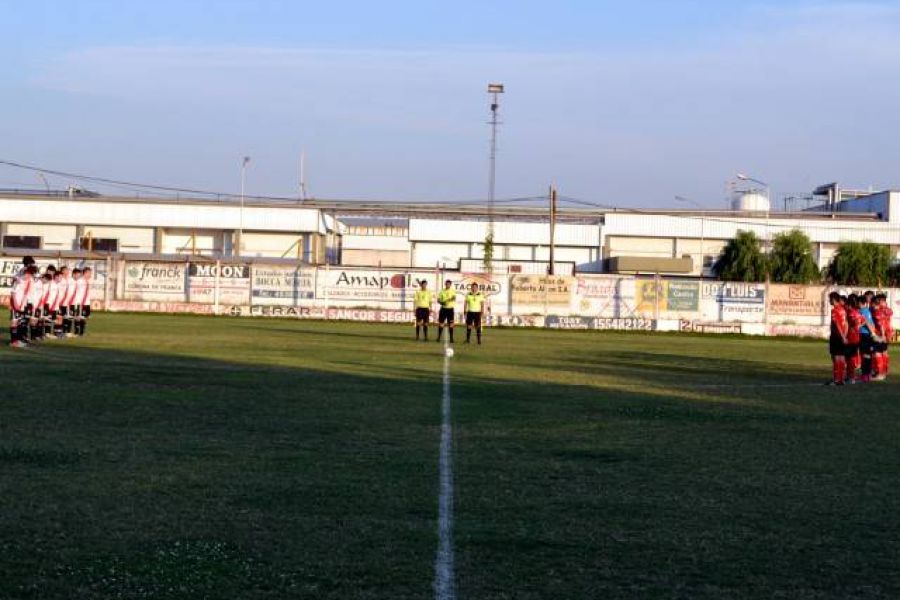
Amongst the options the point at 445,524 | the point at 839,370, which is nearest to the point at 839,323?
the point at 839,370

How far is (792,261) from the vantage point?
86.5 meters

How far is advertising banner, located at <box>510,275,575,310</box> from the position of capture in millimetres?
55969

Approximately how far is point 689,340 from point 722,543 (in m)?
40.0

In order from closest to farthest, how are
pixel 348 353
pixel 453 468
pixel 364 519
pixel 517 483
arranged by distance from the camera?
pixel 364 519
pixel 517 483
pixel 453 468
pixel 348 353

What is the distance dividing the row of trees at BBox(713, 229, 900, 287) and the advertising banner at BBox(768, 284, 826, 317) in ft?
93.1

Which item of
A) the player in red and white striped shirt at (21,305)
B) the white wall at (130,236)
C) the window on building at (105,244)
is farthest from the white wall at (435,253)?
the player in red and white striped shirt at (21,305)

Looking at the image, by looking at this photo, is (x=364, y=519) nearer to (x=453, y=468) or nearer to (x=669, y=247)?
(x=453, y=468)

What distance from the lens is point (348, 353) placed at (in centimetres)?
3048

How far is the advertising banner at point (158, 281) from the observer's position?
56562 millimetres

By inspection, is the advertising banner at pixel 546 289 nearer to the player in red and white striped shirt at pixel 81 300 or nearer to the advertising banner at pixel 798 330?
the advertising banner at pixel 798 330

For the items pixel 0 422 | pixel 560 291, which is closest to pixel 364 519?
pixel 0 422

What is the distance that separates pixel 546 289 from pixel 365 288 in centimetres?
754

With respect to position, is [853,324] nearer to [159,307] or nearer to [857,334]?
[857,334]

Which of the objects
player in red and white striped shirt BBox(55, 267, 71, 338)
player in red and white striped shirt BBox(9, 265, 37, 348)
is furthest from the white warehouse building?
player in red and white striped shirt BBox(9, 265, 37, 348)
